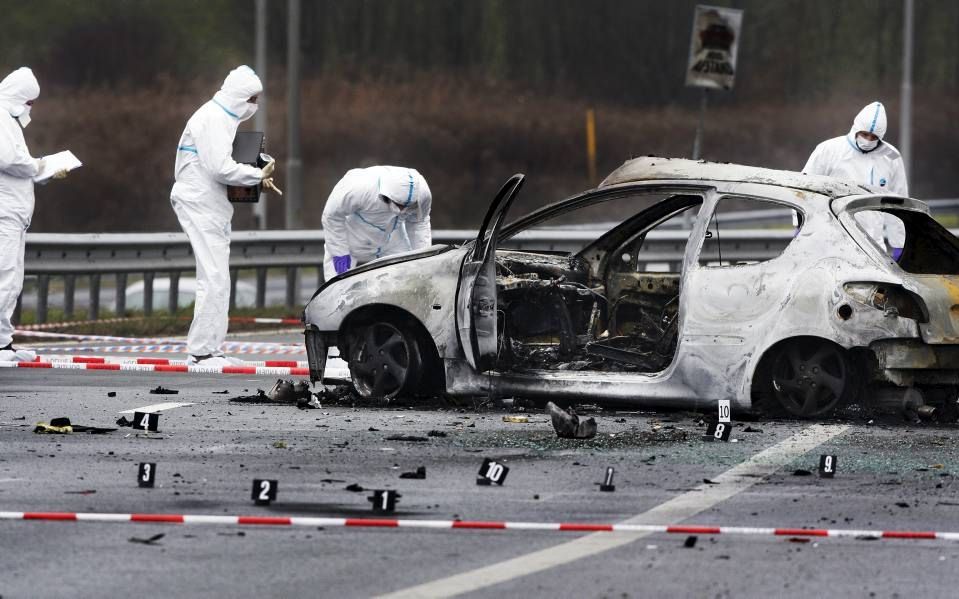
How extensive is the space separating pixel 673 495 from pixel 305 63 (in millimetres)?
34371

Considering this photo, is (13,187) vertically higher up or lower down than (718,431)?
higher up

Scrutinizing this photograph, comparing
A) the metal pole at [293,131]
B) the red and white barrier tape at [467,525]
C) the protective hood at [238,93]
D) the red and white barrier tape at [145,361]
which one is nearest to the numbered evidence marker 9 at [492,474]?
the red and white barrier tape at [467,525]

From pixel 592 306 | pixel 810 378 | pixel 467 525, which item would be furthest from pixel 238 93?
pixel 467 525

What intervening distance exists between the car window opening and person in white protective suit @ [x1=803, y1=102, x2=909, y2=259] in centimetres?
314

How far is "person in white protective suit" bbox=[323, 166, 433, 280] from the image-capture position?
523 inches

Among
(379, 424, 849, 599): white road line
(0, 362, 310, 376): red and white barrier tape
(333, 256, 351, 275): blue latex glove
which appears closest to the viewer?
(379, 424, 849, 599): white road line

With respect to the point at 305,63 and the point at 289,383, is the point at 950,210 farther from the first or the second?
the point at 289,383

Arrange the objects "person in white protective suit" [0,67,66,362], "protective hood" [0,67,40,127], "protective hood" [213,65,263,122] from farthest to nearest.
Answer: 1. "protective hood" [0,67,40,127]
2. "person in white protective suit" [0,67,66,362]
3. "protective hood" [213,65,263,122]

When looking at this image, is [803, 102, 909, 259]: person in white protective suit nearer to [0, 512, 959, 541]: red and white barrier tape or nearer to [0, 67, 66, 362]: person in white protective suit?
[0, 67, 66, 362]: person in white protective suit

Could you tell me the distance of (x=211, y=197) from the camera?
14.0 meters

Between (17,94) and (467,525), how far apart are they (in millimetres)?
8498

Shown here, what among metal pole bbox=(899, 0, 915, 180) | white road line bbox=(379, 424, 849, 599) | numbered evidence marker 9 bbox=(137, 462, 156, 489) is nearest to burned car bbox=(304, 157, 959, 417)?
white road line bbox=(379, 424, 849, 599)

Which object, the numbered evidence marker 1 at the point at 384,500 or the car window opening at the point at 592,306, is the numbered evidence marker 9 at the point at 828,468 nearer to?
the numbered evidence marker 1 at the point at 384,500

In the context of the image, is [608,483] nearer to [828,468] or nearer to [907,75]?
[828,468]
